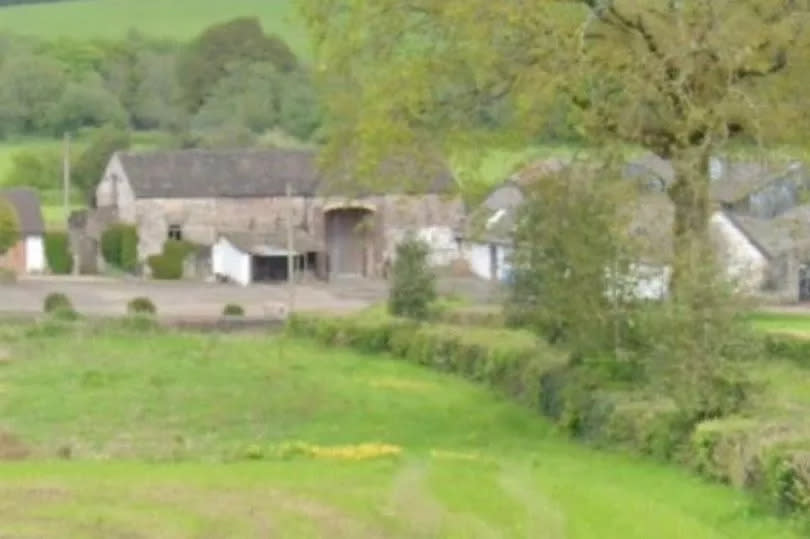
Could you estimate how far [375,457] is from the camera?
27.0 m

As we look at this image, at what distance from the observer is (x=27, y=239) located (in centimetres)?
8656

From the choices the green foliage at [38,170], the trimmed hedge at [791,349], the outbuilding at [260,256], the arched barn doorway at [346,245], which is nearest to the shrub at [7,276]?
the outbuilding at [260,256]

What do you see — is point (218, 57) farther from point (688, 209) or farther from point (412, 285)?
point (688, 209)

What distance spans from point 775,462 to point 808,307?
161 ft

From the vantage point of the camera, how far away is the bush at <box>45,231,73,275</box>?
8812cm

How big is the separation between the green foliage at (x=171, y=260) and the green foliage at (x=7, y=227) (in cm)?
517

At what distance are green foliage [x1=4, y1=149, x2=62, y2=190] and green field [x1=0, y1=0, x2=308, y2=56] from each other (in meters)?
35.0

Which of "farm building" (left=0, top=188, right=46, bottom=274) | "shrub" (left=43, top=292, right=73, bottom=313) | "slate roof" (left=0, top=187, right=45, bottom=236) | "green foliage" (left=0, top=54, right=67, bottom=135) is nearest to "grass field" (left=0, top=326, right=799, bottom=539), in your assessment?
"shrub" (left=43, top=292, right=73, bottom=313)

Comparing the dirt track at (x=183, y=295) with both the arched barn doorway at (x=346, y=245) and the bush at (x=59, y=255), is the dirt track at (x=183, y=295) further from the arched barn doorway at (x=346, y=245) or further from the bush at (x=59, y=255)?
the bush at (x=59, y=255)

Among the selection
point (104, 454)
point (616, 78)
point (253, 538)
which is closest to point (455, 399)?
point (616, 78)

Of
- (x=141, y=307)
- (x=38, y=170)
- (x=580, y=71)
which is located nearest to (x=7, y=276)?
(x=141, y=307)

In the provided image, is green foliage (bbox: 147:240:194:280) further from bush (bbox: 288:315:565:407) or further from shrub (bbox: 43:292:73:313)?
bush (bbox: 288:315:565:407)

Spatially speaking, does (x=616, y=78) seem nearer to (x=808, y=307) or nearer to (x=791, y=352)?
(x=791, y=352)

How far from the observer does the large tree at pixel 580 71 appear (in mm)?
32844
